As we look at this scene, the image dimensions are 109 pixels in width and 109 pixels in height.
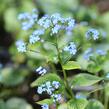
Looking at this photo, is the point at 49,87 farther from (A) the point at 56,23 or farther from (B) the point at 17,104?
(B) the point at 17,104

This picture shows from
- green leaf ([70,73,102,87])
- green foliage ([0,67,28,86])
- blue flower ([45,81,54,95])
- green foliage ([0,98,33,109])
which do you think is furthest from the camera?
green foliage ([0,67,28,86])

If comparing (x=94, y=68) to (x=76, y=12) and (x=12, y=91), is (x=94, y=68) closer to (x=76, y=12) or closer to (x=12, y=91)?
(x=12, y=91)

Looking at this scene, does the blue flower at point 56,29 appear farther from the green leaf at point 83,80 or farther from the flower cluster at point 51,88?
the green leaf at point 83,80

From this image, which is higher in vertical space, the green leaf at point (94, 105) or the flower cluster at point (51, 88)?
the flower cluster at point (51, 88)

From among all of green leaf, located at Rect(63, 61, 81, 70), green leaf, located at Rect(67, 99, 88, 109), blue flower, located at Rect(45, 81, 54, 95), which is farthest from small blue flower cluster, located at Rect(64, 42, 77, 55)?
green leaf, located at Rect(67, 99, 88, 109)

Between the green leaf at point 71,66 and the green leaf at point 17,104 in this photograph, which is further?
the green leaf at point 17,104

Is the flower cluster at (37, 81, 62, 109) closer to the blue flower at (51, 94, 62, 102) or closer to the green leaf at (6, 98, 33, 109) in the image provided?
the blue flower at (51, 94, 62, 102)

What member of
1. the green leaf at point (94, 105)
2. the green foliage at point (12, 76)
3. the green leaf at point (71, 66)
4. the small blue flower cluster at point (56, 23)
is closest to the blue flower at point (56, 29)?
the small blue flower cluster at point (56, 23)

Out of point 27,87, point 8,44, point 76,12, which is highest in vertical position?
point 76,12

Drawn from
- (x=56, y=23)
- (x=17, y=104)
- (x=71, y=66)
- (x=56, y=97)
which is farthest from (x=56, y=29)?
(x=17, y=104)

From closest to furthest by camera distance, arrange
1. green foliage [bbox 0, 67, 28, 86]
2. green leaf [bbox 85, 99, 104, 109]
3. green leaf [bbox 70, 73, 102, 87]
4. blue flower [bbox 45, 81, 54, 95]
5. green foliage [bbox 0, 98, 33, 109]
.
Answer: blue flower [bbox 45, 81, 54, 95], green leaf [bbox 70, 73, 102, 87], green leaf [bbox 85, 99, 104, 109], green foliage [bbox 0, 98, 33, 109], green foliage [bbox 0, 67, 28, 86]

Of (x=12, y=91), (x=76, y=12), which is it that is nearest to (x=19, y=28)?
(x=76, y=12)
